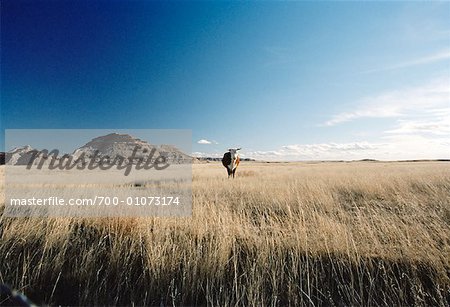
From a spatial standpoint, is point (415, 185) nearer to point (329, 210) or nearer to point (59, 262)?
point (329, 210)

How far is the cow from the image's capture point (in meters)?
18.0

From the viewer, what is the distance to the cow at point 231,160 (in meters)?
18.0

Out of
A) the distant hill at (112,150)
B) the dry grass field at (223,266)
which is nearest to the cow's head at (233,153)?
the distant hill at (112,150)

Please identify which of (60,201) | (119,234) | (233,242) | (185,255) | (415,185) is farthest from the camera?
(415,185)

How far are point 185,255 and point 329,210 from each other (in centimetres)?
392

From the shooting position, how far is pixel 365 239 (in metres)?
4.33

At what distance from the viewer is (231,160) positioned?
18203 mm

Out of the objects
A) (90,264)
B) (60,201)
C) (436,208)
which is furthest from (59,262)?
(436,208)

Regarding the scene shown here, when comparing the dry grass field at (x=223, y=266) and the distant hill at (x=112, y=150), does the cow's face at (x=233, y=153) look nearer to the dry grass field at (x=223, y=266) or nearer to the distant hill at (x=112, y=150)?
the distant hill at (x=112, y=150)
